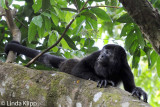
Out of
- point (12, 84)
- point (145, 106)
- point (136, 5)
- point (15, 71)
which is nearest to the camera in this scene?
point (145, 106)

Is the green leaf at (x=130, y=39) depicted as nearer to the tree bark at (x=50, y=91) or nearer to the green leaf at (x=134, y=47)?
the green leaf at (x=134, y=47)

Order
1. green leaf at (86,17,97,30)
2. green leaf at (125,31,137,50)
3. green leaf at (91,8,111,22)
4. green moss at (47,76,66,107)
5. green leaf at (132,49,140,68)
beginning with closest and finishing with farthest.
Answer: green moss at (47,76,66,107), green leaf at (91,8,111,22), green leaf at (86,17,97,30), green leaf at (125,31,137,50), green leaf at (132,49,140,68)

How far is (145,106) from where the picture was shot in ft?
4.28

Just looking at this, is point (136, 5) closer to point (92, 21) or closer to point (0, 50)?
point (92, 21)

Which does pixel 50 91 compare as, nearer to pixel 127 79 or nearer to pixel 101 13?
pixel 101 13

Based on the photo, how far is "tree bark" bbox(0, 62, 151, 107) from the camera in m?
1.53

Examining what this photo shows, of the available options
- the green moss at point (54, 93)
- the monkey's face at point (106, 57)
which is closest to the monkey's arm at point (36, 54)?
the monkey's face at point (106, 57)

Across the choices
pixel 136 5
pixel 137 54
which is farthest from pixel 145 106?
pixel 137 54

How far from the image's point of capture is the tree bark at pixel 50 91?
1.53 meters

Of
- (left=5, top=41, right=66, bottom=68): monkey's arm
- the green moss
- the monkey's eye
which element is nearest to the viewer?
the green moss

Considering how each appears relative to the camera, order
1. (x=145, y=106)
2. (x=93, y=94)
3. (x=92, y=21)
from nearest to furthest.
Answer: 1. (x=145, y=106)
2. (x=93, y=94)
3. (x=92, y=21)

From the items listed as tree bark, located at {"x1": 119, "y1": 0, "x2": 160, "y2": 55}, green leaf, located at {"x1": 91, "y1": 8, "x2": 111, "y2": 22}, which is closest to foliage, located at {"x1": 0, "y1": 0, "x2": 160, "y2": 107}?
green leaf, located at {"x1": 91, "y1": 8, "x2": 111, "y2": 22}

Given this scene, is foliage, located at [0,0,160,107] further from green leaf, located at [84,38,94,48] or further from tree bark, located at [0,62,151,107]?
tree bark, located at [0,62,151,107]

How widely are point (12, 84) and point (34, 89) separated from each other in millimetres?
230
